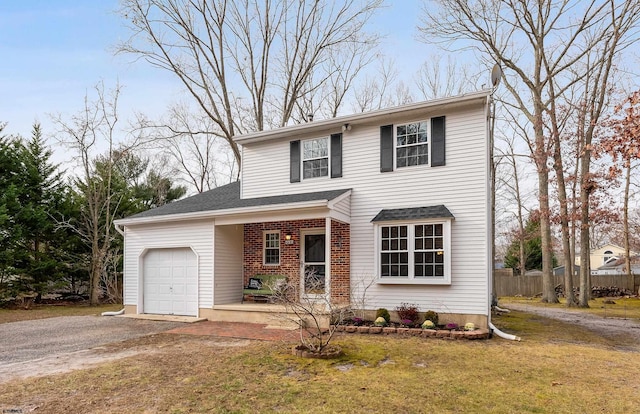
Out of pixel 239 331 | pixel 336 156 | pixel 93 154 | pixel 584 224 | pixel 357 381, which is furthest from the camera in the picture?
pixel 93 154

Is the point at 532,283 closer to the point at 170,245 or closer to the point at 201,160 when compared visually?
the point at 170,245

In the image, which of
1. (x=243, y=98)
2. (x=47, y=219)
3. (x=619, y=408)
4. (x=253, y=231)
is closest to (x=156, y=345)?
(x=253, y=231)

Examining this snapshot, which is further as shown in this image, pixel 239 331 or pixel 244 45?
pixel 244 45

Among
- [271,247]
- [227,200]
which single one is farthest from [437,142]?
[227,200]

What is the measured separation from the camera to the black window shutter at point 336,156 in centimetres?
1080

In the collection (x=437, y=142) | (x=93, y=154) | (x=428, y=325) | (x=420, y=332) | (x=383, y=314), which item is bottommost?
(x=420, y=332)

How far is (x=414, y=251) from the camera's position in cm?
935

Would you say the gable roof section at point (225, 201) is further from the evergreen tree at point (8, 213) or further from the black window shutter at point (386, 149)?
the evergreen tree at point (8, 213)

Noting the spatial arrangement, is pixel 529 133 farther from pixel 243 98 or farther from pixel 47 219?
pixel 47 219

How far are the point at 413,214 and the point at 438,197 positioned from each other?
768 millimetres

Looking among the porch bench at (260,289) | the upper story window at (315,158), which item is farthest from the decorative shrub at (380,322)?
the upper story window at (315,158)

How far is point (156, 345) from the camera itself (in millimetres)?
7863

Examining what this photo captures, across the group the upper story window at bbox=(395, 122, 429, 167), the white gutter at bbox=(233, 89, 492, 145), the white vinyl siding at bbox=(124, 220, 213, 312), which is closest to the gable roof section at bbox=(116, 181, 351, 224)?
the white vinyl siding at bbox=(124, 220, 213, 312)

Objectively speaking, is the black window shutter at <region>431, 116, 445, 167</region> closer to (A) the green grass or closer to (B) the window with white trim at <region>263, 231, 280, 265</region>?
(B) the window with white trim at <region>263, 231, 280, 265</region>
